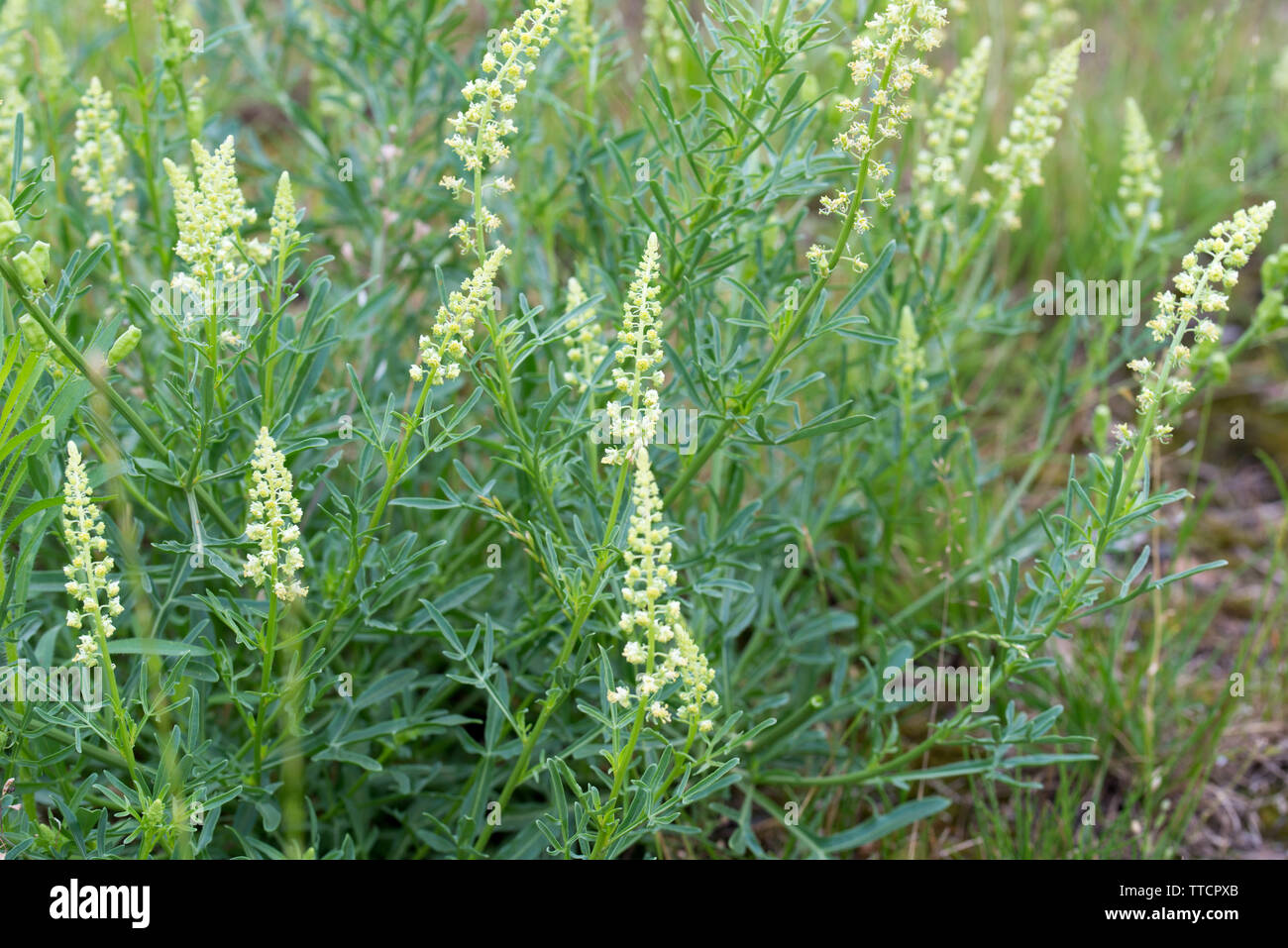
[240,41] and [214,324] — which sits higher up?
[240,41]

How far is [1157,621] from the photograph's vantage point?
2891 mm

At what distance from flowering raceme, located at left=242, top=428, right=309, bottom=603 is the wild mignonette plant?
2 centimetres

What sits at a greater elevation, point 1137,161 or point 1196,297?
point 1137,161

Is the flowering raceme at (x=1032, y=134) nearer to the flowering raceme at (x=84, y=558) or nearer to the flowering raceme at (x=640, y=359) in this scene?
the flowering raceme at (x=640, y=359)

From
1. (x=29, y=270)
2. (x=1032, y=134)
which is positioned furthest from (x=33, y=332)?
(x=1032, y=134)

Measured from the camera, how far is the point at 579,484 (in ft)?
7.64

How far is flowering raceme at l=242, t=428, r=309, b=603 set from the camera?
1866 mm

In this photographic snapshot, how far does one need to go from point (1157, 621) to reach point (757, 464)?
1.15 metres

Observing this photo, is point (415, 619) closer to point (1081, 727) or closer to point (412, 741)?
point (412, 741)

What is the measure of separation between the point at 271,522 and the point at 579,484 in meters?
0.63

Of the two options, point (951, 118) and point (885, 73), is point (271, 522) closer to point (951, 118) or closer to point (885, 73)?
point (885, 73)

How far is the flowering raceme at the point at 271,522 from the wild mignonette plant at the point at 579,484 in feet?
0.05
